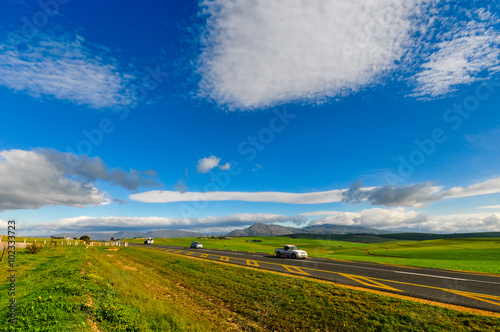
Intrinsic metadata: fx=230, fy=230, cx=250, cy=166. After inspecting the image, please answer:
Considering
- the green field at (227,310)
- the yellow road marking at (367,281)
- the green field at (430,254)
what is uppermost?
the green field at (227,310)

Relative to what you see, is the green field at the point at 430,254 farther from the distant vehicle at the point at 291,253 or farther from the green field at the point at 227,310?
the green field at the point at 227,310

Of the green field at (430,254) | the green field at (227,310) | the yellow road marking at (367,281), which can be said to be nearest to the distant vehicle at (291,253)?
the green field at (430,254)

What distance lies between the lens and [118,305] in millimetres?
10938

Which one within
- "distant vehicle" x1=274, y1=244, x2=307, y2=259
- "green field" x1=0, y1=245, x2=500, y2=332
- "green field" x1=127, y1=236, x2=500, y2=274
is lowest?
"green field" x1=127, y1=236, x2=500, y2=274

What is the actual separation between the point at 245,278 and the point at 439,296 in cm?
1212

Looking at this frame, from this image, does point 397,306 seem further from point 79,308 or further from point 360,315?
point 79,308

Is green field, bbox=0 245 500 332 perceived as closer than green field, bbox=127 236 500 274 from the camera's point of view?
Yes

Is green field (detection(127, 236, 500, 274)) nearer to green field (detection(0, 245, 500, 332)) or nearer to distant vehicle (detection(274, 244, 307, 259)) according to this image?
distant vehicle (detection(274, 244, 307, 259))

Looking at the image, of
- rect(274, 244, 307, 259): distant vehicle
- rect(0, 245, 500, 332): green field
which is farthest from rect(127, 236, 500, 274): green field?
rect(0, 245, 500, 332): green field

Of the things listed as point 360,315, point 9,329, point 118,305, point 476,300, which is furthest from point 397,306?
point 9,329

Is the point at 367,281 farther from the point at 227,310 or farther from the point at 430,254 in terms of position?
the point at 430,254

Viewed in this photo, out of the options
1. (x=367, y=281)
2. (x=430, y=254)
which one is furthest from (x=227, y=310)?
(x=430, y=254)

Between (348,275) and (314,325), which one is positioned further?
(348,275)

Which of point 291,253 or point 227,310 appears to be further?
point 291,253
